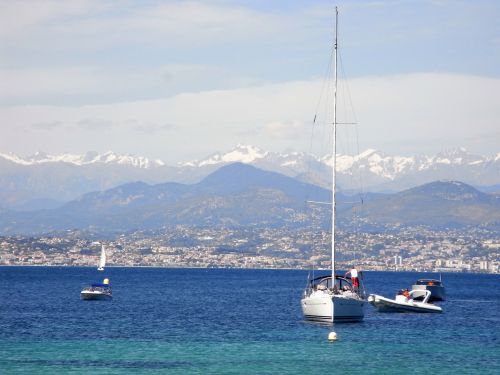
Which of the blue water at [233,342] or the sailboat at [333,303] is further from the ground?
the sailboat at [333,303]

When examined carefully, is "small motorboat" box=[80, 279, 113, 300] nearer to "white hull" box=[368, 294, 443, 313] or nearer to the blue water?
the blue water

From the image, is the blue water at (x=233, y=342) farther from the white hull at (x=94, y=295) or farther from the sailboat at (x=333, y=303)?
the white hull at (x=94, y=295)

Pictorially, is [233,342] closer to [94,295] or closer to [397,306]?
[397,306]

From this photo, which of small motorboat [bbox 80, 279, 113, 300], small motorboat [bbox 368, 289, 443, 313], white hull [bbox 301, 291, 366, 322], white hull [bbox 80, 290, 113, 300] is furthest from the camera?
Answer: small motorboat [bbox 80, 279, 113, 300]

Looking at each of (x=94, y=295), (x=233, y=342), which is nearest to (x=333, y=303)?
(x=233, y=342)

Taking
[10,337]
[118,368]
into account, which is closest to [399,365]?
[118,368]

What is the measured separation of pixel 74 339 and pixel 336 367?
27.9m

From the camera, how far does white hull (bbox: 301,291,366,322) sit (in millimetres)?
100250

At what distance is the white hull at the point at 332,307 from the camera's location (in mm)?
100250

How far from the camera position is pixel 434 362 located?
78.5 meters

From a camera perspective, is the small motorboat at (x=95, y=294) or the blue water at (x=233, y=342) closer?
the blue water at (x=233, y=342)

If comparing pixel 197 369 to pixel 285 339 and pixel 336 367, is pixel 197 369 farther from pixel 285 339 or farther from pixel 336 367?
pixel 285 339

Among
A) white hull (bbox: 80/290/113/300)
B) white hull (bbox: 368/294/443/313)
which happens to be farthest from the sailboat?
white hull (bbox: 80/290/113/300)

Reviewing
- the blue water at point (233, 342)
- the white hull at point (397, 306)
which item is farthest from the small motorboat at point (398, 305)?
the blue water at point (233, 342)
